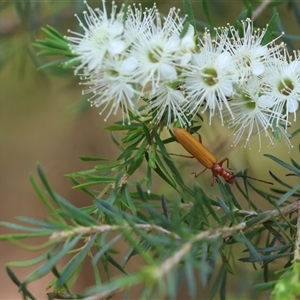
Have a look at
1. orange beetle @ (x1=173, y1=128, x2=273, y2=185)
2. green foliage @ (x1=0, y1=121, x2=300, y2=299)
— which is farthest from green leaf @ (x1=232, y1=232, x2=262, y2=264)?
orange beetle @ (x1=173, y1=128, x2=273, y2=185)

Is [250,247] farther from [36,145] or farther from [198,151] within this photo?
[36,145]

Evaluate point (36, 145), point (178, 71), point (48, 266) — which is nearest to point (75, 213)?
point (48, 266)

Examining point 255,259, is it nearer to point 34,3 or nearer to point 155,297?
point 155,297

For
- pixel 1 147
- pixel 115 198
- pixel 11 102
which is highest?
pixel 11 102

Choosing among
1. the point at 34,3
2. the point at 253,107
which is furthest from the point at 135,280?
the point at 34,3

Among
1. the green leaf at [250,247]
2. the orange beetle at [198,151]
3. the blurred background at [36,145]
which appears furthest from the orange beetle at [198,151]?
the blurred background at [36,145]

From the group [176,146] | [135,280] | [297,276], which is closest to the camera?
[135,280]

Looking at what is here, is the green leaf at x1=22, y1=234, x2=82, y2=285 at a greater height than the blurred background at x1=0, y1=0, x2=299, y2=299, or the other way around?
the blurred background at x1=0, y1=0, x2=299, y2=299

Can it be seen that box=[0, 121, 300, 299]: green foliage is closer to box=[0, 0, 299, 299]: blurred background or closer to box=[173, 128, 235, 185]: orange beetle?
box=[173, 128, 235, 185]: orange beetle
